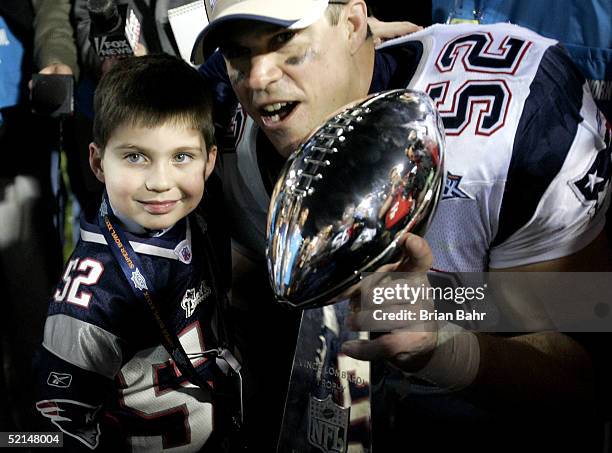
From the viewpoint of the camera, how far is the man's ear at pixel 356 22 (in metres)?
1.10

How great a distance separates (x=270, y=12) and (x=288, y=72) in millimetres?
86

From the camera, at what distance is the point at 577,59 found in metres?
1.31

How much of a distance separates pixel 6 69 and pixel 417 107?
1444 millimetres

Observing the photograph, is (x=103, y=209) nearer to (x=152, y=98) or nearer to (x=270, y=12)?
(x=152, y=98)

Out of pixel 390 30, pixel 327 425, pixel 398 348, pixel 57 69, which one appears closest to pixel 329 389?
pixel 327 425

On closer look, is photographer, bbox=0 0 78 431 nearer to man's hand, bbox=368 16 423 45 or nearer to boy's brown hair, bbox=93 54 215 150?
boy's brown hair, bbox=93 54 215 150

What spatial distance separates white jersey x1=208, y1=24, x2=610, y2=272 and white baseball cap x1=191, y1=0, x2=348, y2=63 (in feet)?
0.65

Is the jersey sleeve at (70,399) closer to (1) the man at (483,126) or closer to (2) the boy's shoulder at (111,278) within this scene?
(2) the boy's shoulder at (111,278)

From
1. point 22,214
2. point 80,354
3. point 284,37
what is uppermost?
point 284,37

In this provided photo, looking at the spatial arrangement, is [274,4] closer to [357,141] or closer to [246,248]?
[357,141]

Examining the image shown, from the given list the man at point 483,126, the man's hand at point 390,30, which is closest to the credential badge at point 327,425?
the man at point 483,126

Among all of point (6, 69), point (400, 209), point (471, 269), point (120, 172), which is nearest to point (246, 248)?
point (120, 172)

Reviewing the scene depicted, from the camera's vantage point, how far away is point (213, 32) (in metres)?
1.07

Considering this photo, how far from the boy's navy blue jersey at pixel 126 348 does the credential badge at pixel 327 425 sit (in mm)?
314
